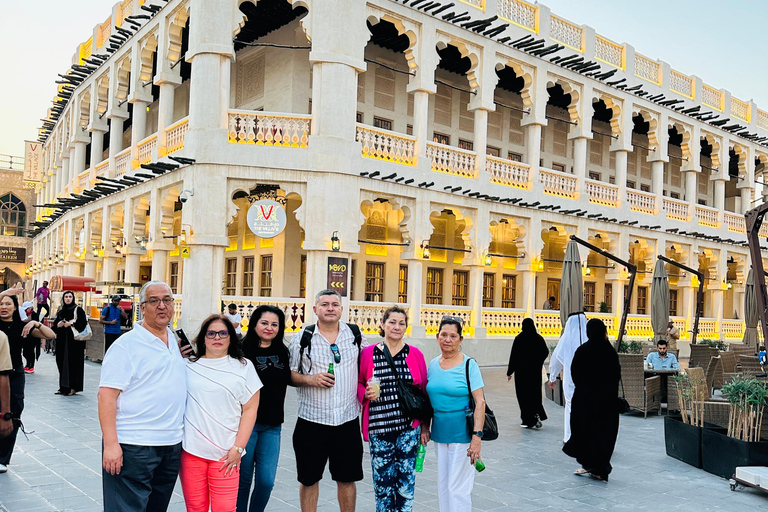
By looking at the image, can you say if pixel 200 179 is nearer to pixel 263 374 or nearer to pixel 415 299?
pixel 415 299

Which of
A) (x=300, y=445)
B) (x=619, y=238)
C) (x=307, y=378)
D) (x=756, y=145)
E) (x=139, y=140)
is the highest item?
(x=756, y=145)

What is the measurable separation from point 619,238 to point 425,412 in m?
20.2

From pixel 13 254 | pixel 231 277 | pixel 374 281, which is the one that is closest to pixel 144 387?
pixel 374 281

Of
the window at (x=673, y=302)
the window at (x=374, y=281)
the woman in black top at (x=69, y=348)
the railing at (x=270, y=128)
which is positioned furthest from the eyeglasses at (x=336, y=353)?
the window at (x=673, y=302)

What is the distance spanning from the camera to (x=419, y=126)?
1795 centimetres

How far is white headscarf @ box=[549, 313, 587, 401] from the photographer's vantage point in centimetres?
853

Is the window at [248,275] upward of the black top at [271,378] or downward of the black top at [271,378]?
upward

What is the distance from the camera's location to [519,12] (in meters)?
20.5

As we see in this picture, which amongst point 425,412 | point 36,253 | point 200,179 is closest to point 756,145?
point 200,179

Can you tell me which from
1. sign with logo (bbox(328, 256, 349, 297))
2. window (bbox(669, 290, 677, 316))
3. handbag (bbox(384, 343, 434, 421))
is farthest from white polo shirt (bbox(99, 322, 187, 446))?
window (bbox(669, 290, 677, 316))

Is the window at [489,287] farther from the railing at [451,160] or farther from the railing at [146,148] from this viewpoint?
the railing at [146,148]

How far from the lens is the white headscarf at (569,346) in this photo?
28.0 ft

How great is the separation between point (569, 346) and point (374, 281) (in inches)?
527

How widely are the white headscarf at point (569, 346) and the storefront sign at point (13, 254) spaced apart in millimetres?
47748
